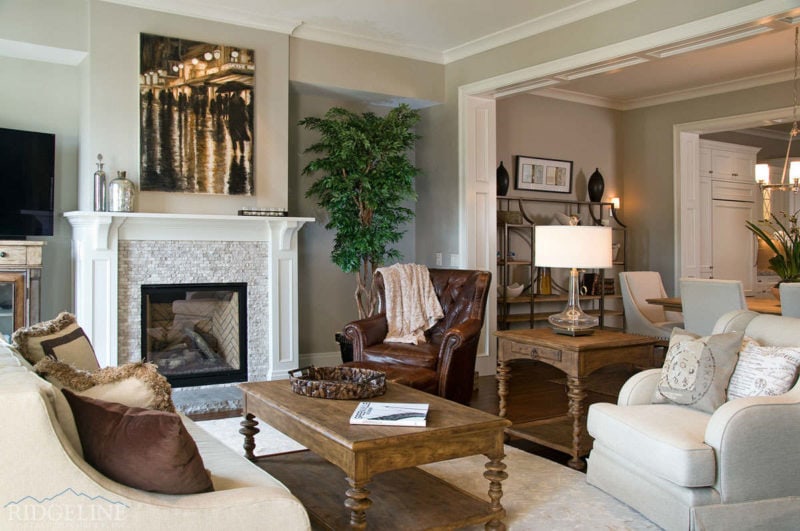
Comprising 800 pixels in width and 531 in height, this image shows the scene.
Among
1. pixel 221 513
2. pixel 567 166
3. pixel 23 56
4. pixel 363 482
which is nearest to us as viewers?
pixel 221 513

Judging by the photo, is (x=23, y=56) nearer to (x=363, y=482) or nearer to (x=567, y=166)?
(x=363, y=482)

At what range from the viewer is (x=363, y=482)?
223 centimetres

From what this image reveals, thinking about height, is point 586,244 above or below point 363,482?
above

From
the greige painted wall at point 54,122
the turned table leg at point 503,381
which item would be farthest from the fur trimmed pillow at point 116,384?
the greige painted wall at point 54,122

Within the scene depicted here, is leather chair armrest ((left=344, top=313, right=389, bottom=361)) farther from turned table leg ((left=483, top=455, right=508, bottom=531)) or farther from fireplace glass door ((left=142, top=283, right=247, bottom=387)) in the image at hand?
turned table leg ((left=483, top=455, right=508, bottom=531))

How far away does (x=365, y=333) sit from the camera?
4742 mm

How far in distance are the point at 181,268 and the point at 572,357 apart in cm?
297

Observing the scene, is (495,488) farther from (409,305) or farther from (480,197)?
(480,197)

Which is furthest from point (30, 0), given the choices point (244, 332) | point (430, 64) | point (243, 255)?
point (430, 64)

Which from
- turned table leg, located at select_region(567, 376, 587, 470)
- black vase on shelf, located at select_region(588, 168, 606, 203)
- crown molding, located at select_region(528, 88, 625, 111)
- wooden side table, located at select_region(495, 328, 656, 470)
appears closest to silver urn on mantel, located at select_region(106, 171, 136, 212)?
wooden side table, located at select_region(495, 328, 656, 470)

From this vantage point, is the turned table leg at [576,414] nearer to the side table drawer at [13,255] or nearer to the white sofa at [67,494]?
the white sofa at [67,494]

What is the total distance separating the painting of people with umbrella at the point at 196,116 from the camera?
192 inches

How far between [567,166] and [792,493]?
17.4ft

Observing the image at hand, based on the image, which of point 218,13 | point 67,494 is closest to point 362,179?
point 218,13
